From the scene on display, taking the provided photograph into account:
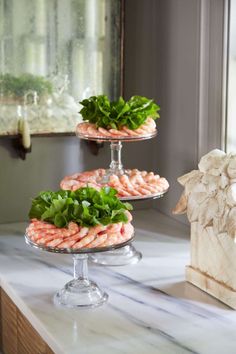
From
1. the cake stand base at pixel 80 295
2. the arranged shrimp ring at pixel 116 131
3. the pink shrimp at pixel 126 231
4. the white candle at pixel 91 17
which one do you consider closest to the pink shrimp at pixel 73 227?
the pink shrimp at pixel 126 231

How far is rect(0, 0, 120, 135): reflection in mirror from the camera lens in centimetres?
250

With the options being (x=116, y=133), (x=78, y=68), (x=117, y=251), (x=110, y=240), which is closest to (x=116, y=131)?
(x=116, y=133)

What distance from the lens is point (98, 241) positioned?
1.67 m

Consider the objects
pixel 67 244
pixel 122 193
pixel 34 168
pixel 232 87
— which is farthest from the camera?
pixel 34 168

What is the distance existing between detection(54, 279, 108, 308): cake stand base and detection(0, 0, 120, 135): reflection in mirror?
850mm

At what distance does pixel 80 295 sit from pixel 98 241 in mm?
224

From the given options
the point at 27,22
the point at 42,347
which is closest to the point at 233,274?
the point at 42,347

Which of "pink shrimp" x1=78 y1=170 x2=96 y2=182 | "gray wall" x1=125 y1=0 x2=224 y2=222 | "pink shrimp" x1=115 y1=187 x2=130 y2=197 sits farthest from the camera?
"gray wall" x1=125 y1=0 x2=224 y2=222

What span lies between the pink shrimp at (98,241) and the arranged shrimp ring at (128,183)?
40 cm

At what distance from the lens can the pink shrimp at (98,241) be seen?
167cm

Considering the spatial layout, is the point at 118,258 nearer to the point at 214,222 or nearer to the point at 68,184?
the point at 68,184

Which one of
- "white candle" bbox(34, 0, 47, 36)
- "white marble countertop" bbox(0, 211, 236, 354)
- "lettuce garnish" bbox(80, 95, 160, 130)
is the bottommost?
"white marble countertop" bbox(0, 211, 236, 354)

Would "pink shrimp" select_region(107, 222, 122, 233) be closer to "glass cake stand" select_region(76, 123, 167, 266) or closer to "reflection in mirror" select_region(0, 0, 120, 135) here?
"glass cake stand" select_region(76, 123, 167, 266)

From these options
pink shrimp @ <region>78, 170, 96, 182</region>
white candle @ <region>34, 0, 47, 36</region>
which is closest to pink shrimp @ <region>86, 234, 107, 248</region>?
pink shrimp @ <region>78, 170, 96, 182</region>
